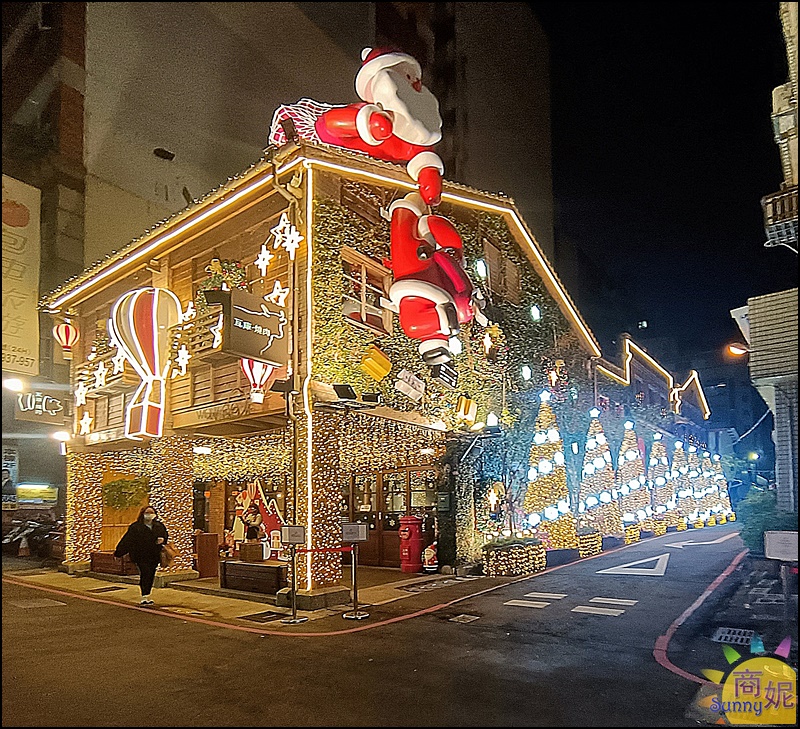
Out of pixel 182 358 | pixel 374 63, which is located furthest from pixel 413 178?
pixel 182 358

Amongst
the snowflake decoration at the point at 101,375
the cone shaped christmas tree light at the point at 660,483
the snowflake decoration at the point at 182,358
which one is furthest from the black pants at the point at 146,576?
the cone shaped christmas tree light at the point at 660,483

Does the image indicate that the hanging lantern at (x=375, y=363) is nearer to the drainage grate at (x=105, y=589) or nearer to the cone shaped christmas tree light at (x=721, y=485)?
the drainage grate at (x=105, y=589)

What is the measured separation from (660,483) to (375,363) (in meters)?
20.1

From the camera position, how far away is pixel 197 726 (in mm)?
5844

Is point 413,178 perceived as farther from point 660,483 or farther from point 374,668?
point 660,483

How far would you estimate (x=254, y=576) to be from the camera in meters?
12.8

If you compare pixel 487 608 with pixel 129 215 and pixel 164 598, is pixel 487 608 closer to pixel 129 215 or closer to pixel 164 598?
pixel 164 598

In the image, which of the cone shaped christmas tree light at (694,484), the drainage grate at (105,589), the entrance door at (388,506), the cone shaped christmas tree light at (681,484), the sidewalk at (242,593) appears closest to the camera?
the sidewalk at (242,593)

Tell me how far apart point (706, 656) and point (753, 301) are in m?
6.92

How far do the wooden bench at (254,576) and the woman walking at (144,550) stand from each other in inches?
51.9

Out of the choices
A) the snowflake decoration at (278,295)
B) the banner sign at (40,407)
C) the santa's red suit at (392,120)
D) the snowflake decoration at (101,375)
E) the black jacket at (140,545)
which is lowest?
the black jacket at (140,545)

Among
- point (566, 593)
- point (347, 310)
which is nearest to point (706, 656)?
point (566, 593)

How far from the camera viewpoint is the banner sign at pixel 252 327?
1074cm

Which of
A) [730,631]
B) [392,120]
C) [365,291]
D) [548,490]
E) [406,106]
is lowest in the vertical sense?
[730,631]
